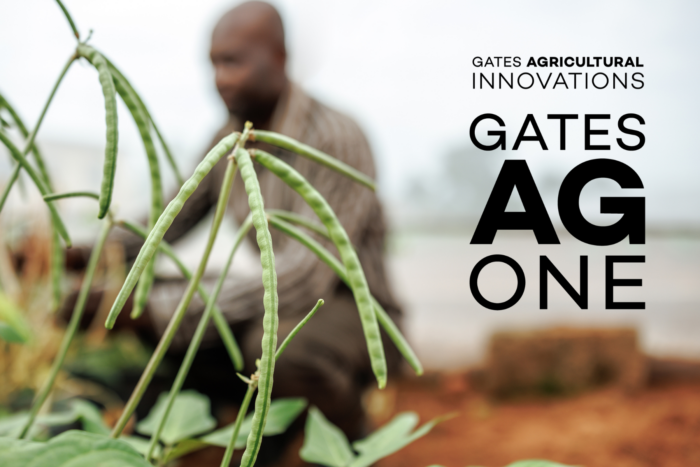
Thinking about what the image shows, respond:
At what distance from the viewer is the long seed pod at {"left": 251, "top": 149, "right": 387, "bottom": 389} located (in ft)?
0.63

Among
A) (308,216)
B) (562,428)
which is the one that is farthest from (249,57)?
(562,428)

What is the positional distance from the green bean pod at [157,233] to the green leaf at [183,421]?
14cm

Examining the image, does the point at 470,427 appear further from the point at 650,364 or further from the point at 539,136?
the point at 539,136

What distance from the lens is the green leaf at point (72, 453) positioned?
171mm

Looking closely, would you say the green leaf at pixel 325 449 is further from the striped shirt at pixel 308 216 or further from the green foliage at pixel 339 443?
the striped shirt at pixel 308 216

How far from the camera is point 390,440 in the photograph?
0.27 m

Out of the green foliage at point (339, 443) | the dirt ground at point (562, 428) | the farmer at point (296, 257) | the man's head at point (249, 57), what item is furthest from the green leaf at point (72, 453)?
the dirt ground at point (562, 428)

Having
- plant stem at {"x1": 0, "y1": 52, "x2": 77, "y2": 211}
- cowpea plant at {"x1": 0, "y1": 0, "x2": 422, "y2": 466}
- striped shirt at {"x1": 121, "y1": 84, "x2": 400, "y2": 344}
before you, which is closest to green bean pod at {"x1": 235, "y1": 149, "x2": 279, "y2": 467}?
cowpea plant at {"x1": 0, "y1": 0, "x2": 422, "y2": 466}

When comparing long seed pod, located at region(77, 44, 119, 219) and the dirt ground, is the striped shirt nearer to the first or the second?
the dirt ground

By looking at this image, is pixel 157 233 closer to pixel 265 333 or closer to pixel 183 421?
pixel 265 333

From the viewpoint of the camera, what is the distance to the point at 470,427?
59.7 inches

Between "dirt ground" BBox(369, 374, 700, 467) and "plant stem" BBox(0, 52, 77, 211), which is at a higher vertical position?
"plant stem" BBox(0, 52, 77, 211)

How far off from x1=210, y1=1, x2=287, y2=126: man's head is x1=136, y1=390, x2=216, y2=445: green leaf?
600 millimetres

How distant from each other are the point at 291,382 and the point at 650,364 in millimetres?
1293
